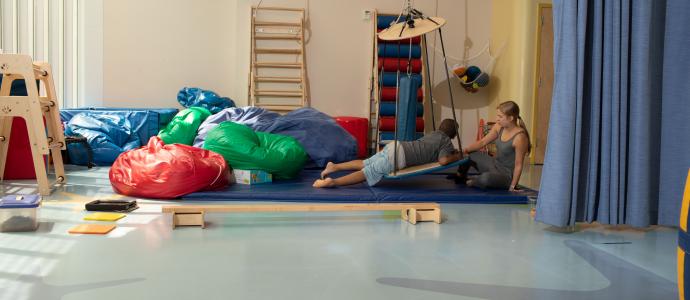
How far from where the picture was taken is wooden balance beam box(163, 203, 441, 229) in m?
3.50

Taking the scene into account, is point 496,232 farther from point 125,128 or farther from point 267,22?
point 267,22

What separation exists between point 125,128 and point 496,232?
4.79 meters

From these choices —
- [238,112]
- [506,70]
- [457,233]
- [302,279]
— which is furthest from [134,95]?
[302,279]

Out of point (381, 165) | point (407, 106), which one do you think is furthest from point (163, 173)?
point (407, 106)

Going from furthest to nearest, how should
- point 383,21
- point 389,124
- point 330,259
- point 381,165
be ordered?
1. point 383,21
2. point 389,124
3. point 381,165
4. point 330,259

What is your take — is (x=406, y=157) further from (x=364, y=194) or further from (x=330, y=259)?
(x=330, y=259)

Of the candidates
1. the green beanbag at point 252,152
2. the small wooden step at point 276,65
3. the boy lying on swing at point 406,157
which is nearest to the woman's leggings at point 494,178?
the boy lying on swing at point 406,157

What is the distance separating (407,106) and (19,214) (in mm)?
3329

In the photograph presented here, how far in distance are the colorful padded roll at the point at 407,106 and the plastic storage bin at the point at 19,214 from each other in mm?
3145

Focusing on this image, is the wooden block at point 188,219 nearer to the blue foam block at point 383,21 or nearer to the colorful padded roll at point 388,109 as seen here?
the colorful padded roll at point 388,109

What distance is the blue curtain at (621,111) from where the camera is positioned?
3.31 metres

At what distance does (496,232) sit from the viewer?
11.7 ft

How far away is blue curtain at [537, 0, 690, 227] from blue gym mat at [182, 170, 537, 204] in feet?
→ 4.01

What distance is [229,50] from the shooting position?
8797mm
